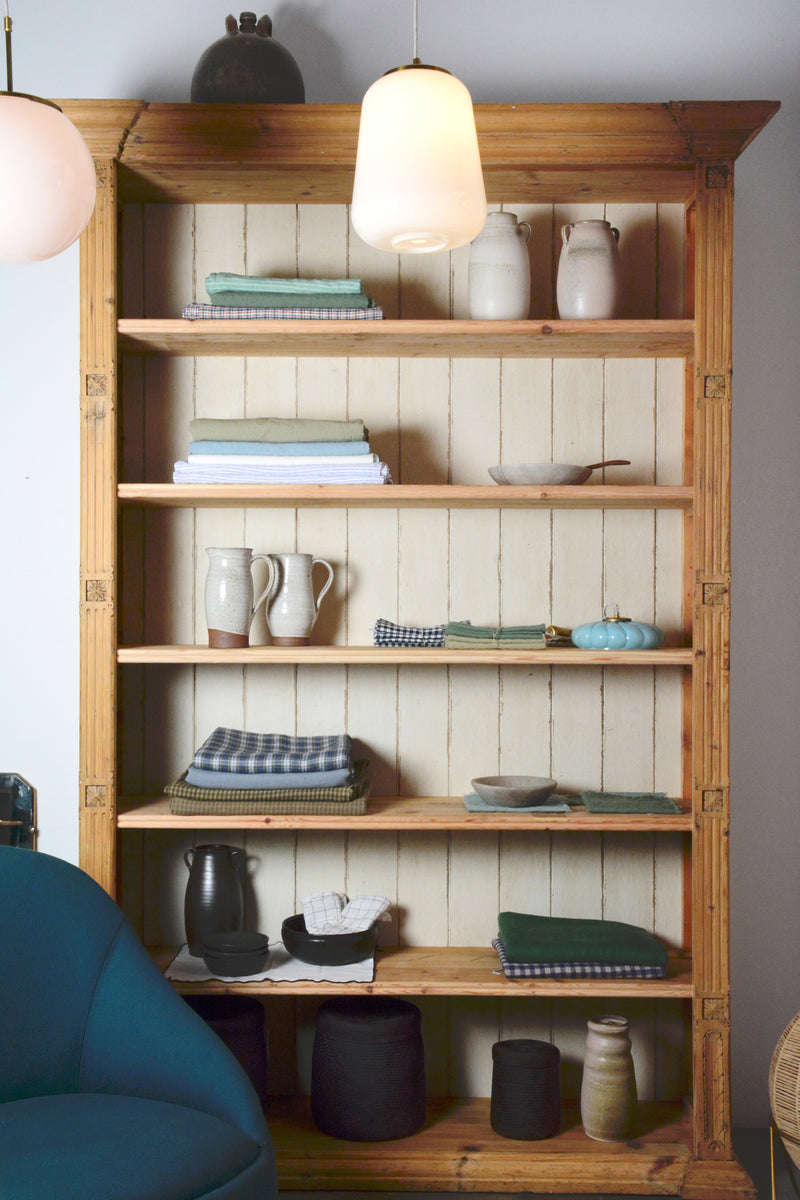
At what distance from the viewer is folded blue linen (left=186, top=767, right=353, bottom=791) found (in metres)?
2.39

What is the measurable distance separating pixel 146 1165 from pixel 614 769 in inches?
58.2

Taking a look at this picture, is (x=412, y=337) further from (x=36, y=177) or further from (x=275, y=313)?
(x=36, y=177)

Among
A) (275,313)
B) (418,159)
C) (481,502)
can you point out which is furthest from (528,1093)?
(418,159)

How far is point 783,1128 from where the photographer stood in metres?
1.75

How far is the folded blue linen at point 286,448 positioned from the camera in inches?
94.2

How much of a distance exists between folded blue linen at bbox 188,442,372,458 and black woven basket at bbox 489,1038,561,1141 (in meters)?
1.46

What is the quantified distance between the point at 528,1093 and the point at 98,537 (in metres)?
1.62

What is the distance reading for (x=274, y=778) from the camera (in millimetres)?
2404

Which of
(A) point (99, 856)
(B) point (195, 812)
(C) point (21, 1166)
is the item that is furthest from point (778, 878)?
(C) point (21, 1166)

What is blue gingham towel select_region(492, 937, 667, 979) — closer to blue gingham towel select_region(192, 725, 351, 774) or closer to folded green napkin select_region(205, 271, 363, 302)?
blue gingham towel select_region(192, 725, 351, 774)

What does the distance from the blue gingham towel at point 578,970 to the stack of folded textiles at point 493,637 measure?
719 millimetres

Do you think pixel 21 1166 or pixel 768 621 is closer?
pixel 21 1166

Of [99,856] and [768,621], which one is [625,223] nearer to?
[768,621]

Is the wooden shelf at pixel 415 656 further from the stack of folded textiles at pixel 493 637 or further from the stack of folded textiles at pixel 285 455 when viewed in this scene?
the stack of folded textiles at pixel 285 455
